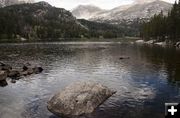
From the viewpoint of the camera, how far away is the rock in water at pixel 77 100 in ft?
106

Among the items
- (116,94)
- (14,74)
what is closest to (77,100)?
(116,94)

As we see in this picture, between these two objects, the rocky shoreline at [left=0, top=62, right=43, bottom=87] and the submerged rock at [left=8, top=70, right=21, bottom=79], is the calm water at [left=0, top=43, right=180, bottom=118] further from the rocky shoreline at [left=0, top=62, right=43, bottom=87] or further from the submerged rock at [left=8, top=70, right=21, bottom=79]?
the submerged rock at [left=8, top=70, right=21, bottom=79]

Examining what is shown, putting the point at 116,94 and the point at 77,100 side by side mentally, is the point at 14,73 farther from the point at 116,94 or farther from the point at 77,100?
the point at 77,100

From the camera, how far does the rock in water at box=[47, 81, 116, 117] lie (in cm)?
3219

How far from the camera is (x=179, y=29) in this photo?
145500 millimetres

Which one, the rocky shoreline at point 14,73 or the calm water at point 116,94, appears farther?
the rocky shoreline at point 14,73

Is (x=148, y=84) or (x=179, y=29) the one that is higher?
(x=179, y=29)

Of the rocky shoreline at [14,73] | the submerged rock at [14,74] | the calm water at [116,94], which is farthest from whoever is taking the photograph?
the submerged rock at [14,74]

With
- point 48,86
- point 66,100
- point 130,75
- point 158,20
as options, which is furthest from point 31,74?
point 158,20

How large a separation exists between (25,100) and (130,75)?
26.9 meters

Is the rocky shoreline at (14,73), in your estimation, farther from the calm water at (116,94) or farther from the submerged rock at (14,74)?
the calm water at (116,94)

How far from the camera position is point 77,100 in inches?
1307

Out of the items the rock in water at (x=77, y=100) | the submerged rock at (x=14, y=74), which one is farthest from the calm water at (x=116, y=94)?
the submerged rock at (x=14, y=74)

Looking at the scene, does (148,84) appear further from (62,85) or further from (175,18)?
(175,18)
